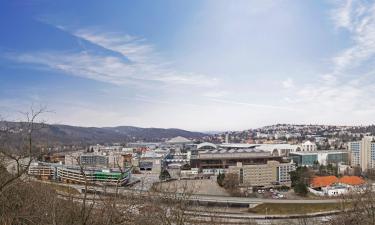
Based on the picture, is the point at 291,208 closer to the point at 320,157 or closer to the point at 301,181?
the point at 301,181

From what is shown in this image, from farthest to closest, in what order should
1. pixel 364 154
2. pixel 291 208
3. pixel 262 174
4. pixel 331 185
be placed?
pixel 364 154
pixel 262 174
pixel 331 185
pixel 291 208

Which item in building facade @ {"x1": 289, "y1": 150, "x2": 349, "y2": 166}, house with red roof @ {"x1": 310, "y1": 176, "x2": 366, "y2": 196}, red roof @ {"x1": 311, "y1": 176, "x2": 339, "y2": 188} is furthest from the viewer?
building facade @ {"x1": 289, "y1": 150, "x2": 349, "y2": 166}

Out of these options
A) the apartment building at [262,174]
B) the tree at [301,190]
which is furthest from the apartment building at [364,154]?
the tree at [301,190]

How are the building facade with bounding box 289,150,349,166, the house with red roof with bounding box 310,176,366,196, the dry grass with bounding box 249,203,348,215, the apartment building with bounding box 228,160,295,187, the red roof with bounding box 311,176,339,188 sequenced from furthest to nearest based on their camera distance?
the building facade with bounding box 289,150,349,166 < the apartment building with bounding box 228,160,295,187 < the red roof with bounding box 311,176,339,188 < the house with red roof with bounding box 310,176,366,196 < the dry grass with bounding box 249,203,348,215

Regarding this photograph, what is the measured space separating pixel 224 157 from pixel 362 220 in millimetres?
26250

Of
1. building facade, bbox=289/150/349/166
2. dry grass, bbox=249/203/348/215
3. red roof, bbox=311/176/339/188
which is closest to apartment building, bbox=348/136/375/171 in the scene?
building facade, bbox=289/150/349/166

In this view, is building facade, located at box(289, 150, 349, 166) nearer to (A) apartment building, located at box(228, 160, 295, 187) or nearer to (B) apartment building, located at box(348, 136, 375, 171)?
(B) apartment building, located at box(348, 136, 375, 171)

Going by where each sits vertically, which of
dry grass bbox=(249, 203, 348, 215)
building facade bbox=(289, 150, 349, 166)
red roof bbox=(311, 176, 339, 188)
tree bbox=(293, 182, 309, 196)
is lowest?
dry grass bbox=(249, 203, 348, 215)

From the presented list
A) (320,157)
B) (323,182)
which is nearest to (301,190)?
(323,182)

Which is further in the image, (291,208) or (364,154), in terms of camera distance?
(364,154)

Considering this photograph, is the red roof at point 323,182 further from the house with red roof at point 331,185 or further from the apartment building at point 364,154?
the apartment building at point 364,154

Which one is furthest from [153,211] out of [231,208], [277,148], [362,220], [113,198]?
[277,148]

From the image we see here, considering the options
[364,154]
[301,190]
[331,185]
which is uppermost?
[364,154]

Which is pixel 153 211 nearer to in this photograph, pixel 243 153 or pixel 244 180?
pixel 244 180
